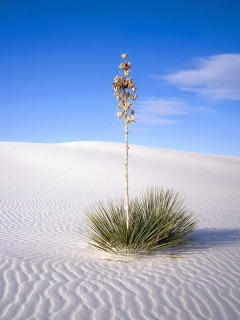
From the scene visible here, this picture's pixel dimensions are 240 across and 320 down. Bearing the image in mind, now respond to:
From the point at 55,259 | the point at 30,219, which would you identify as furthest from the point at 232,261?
the point at 30,219

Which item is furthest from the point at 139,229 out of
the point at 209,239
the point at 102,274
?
the point at 209,239

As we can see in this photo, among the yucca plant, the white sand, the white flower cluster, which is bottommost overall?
the white sand

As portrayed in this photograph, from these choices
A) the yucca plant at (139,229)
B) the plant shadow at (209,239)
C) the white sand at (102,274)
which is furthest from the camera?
the plant shadow at (209,239)

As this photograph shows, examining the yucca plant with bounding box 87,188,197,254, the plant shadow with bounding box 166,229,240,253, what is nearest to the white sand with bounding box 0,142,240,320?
the plant shadow with bounding box 166,229,240,253

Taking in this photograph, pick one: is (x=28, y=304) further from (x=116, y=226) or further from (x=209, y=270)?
(x=209, y=270)

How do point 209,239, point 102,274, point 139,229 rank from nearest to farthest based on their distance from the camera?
1. point 102,274
2. point 139,229
3. point 209,239

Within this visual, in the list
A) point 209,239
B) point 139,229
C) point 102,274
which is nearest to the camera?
point 102,274

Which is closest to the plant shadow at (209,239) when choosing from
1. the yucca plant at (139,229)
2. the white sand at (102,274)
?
the white sand at (102,274)

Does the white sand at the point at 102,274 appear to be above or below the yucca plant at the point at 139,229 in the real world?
below

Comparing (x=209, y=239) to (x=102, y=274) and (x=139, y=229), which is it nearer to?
(x=139, y=229)

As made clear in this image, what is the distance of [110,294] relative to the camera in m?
4.13

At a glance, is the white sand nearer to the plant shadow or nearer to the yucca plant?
the plant shadow

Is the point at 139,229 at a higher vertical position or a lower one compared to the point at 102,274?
higher

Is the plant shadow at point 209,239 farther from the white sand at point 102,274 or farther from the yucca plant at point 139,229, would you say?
the yucca plant at point 139,229
